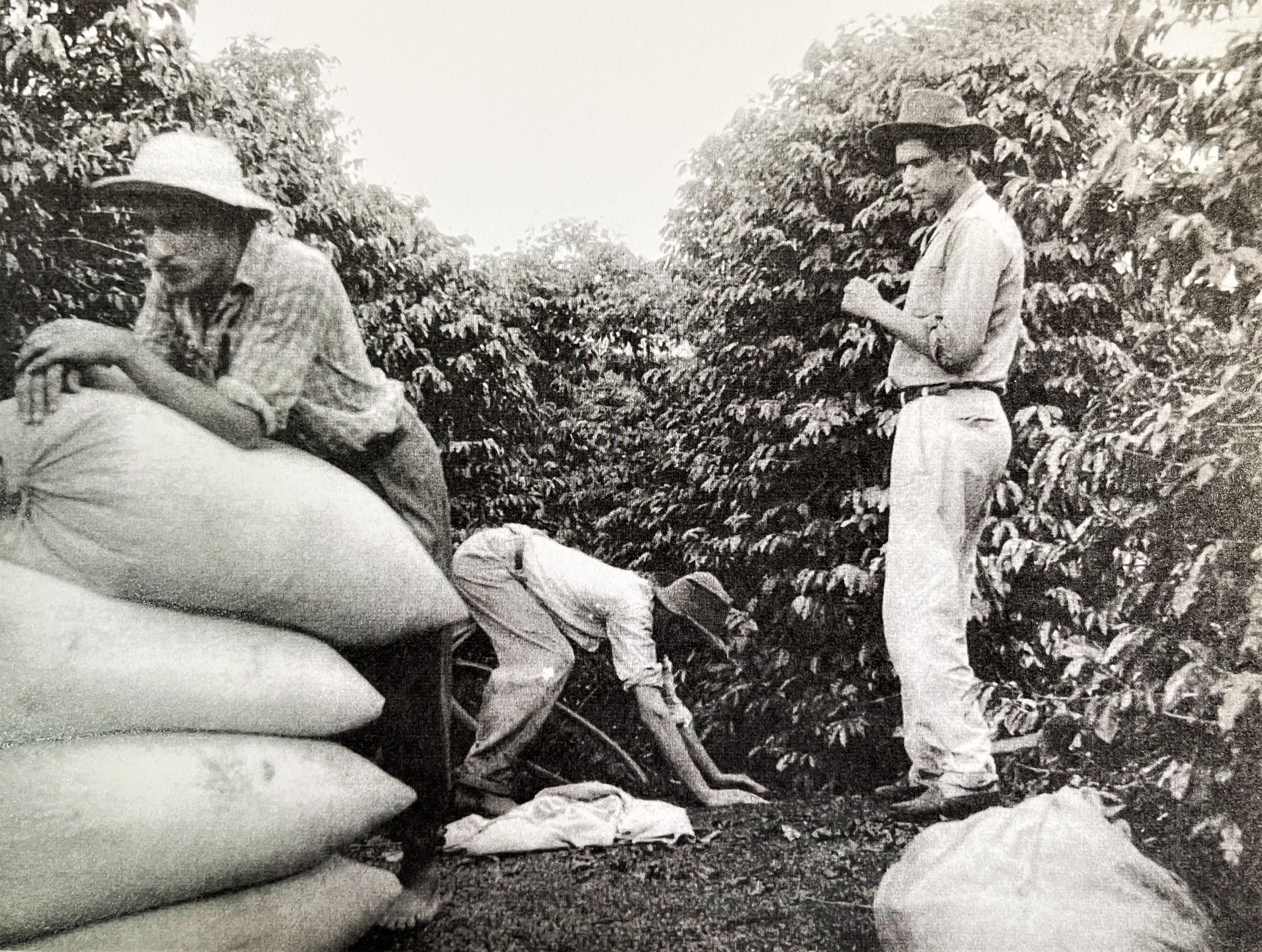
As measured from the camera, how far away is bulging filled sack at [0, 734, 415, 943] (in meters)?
1.01

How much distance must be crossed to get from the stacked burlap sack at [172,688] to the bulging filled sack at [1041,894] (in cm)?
79

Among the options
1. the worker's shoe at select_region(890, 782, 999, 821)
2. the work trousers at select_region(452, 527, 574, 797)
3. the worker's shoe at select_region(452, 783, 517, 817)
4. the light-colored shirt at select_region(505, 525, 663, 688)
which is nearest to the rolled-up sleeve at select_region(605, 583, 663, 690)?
the light-colored shirt at select_region(505, 525, 663, 688)

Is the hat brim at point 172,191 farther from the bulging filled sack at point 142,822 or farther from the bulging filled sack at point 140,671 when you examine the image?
the bulging filled sack at point 142,822

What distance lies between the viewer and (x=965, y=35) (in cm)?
176

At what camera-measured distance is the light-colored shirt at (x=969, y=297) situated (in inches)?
59.5

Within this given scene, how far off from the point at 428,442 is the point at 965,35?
4.32 feet

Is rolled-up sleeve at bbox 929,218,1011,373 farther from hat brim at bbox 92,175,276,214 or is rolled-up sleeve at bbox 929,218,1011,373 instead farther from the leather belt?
hat brim at bbox 92,175,276,214

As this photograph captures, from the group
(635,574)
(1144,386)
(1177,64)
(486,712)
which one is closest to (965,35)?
(1177,64)

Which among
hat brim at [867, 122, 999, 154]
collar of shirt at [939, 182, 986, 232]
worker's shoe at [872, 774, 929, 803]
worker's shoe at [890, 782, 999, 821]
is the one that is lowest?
worker's shoe at [872, 774, 929, 803]

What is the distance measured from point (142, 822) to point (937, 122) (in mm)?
1567

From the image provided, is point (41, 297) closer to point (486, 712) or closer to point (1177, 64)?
point (486, 712)

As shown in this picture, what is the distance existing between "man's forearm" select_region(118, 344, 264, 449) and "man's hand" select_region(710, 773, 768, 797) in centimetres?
125

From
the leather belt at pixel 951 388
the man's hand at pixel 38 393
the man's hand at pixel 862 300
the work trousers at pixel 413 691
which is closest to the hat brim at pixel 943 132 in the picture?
the man's hand at pixel 862 300

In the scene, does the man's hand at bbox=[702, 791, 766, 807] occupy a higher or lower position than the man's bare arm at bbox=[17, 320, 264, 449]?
lower
